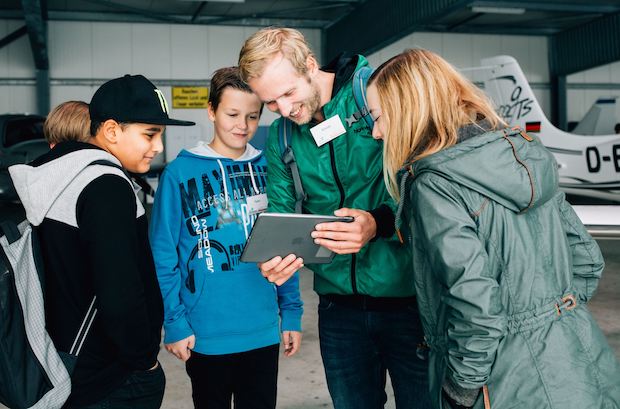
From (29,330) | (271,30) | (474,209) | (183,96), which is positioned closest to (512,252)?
(474,209)

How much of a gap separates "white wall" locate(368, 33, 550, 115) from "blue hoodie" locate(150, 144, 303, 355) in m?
14.0

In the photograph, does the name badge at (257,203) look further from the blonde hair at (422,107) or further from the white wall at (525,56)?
the white wall at (525,56)

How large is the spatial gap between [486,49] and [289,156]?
1579 cm

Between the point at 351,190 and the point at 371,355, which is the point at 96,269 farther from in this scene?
the point at 371,355

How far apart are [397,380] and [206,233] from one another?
0.68m

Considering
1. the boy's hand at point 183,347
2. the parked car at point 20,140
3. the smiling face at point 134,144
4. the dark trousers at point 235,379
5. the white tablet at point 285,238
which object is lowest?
the dark trousers at point 235,379

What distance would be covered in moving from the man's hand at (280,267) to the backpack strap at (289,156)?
0.18 meters

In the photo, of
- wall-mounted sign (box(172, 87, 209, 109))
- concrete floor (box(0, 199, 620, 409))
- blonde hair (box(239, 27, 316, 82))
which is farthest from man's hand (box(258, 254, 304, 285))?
wall-mounted sign (box(172, 87, 209, 109))

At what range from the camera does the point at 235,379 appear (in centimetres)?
174

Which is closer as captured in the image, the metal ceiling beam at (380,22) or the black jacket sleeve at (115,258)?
the black jacket sleeve at (115,258)

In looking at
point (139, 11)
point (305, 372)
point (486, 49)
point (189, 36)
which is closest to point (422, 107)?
point (305, 372)

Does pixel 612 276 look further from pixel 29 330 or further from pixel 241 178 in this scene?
pixel 29 330

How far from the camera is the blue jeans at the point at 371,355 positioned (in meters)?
1.50

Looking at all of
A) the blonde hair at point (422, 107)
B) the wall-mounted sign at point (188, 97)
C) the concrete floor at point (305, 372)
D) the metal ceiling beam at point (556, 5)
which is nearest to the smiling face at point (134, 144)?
the blonde hair at point (422, 107)
